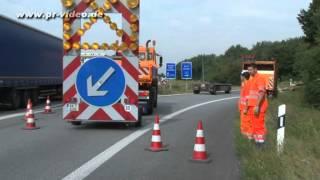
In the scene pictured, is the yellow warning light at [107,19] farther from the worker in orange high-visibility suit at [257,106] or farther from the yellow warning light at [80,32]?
the worker in orange high-visibility suit at [257,106]

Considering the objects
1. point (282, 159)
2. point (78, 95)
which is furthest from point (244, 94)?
point (78, 95)

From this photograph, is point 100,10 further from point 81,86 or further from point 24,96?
point 24,96

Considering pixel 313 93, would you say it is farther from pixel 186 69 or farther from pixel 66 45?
pixel 186 69

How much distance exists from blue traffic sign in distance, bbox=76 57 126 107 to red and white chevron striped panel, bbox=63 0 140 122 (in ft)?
0.38

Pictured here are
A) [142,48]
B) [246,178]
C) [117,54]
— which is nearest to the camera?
[246,178]

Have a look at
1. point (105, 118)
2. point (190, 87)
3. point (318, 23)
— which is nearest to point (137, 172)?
point (105, 118)

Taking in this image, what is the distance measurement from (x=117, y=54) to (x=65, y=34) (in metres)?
2.34

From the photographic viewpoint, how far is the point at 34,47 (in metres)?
29.4

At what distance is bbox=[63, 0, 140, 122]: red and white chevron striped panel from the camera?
16.3 metres

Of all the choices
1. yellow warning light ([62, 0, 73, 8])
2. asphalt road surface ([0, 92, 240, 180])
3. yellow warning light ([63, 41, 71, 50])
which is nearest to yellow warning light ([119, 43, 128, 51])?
yellow warning light ([63, 41, 71, 50])

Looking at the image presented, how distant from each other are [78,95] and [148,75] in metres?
7.57

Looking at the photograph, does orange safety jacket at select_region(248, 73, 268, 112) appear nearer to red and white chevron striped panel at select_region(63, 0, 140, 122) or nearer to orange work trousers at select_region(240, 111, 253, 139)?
orange work trousers at select_region(240, 111, 253, 139)

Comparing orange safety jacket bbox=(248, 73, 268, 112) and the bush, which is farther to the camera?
the bush

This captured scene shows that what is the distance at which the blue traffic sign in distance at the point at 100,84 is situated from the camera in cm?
1627
